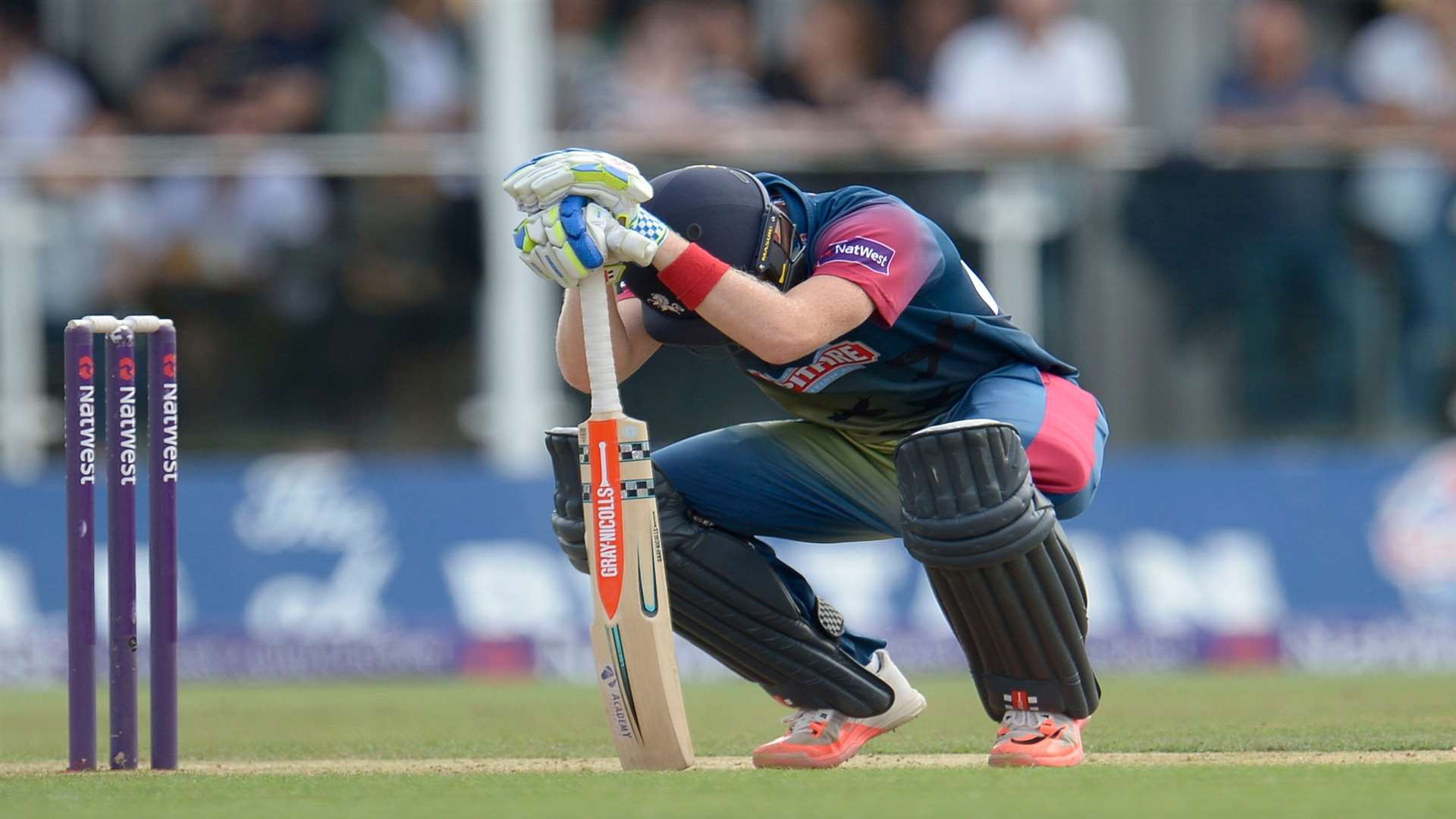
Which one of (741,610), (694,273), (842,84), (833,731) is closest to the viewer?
(694,273)

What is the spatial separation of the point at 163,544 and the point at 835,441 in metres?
1.66

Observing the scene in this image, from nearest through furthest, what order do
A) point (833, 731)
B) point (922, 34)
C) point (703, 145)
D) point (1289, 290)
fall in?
point (833, 731)
point (1289, 290)
point (703, 145)
point (922, 34)

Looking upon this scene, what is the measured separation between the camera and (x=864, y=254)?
475 cm

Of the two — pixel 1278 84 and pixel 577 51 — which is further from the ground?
pixel 577 51

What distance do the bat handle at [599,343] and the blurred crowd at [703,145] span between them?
4.94 m

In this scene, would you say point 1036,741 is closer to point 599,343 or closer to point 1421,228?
point 599,343

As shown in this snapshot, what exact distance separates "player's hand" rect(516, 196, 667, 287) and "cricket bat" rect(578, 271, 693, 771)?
141 mm

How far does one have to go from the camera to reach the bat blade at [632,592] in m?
4.67

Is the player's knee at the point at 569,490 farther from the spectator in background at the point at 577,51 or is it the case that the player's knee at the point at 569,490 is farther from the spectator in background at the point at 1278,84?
the spectator in background at the point at 1278,84

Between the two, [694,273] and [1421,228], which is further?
[1421,228]

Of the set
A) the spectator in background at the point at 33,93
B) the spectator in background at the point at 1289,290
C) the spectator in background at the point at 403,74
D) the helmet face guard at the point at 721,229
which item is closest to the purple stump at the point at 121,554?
the helmet face guard at the point at 721,229

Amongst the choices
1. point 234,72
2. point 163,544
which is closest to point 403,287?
point 234,72

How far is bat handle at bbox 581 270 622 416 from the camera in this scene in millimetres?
4629

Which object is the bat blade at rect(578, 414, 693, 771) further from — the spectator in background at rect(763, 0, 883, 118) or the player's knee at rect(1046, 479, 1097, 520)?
the spectator in background at rect(763, 0, 883, 118)
